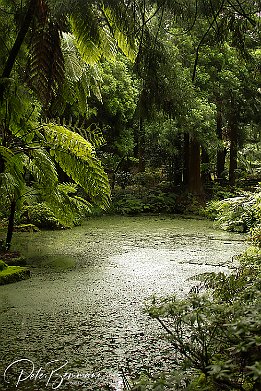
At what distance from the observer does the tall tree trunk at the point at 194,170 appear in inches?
492

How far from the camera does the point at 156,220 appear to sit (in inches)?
403

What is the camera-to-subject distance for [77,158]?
4914 millimetres

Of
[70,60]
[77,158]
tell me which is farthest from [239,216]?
[70,60]

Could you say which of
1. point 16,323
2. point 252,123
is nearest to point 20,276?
point 16,323

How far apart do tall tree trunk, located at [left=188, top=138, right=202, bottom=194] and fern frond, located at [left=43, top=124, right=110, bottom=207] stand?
24.7 feet

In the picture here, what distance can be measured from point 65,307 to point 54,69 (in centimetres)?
161

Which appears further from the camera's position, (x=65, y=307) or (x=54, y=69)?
(x=65, y=307)

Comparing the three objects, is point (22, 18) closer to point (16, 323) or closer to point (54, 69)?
point (54, 69)

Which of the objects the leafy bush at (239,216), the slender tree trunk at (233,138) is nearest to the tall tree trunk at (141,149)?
A: the slender tree trunk at (233,138)

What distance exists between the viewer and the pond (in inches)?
91.9

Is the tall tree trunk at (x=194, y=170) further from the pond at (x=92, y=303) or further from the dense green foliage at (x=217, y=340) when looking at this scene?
the dense green foliage at (x=217, y=340)

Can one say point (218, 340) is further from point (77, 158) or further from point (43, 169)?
point (43, 169)

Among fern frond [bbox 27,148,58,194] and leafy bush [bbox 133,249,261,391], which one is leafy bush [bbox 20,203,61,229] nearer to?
fern frond [bbox 27,148,58,194]

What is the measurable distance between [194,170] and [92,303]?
9414mm
